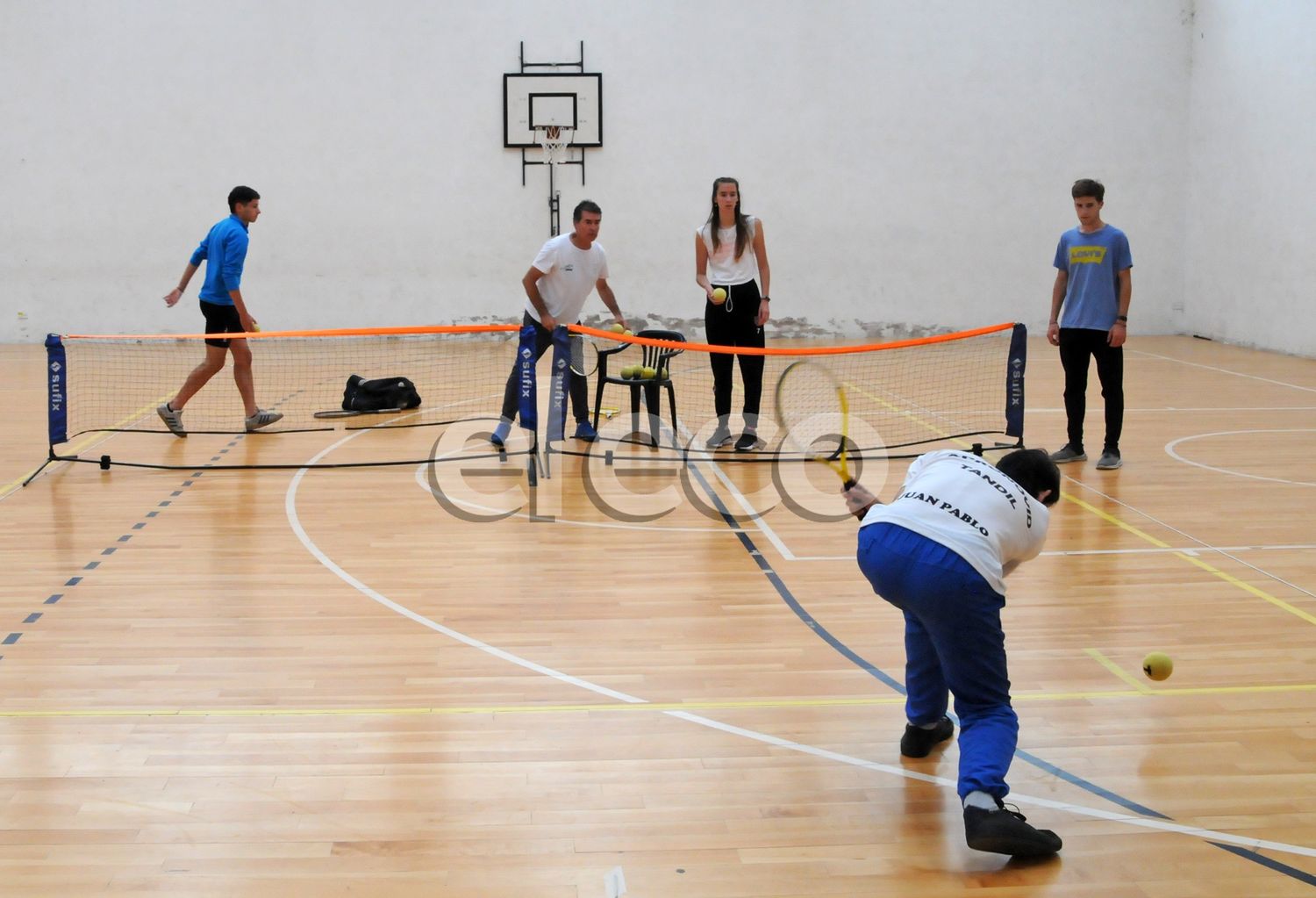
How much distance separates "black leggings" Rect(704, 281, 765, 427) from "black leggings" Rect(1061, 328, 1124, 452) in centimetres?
212

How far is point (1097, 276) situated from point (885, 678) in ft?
14.8

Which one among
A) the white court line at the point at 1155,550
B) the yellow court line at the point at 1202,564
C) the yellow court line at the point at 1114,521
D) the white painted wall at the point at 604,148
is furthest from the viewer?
the white painted wall at the point at 604,148

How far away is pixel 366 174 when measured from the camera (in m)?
17.8

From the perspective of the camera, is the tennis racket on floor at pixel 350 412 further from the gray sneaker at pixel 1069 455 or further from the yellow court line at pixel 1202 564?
the yellow court line at pixel 1202 564

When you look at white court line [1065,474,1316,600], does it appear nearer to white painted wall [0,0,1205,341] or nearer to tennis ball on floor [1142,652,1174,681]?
tennis ball on floor [1142,652,1174,681]

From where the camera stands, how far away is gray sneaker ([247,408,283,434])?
33.8 feet

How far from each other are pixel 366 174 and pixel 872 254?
730 centimetres

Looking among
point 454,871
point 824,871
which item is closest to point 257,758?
point 454,871

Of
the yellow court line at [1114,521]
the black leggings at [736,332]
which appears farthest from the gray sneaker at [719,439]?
the yellow court line at [1114,521]

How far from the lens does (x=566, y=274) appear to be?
9.05 m

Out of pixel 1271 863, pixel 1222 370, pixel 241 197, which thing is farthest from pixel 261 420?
pixel 1222 370

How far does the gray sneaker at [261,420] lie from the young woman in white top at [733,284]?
12.3 feet

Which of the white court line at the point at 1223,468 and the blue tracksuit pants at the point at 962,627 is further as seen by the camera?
the white court line at the point at 1223,468

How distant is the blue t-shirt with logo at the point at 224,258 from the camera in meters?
9.55
